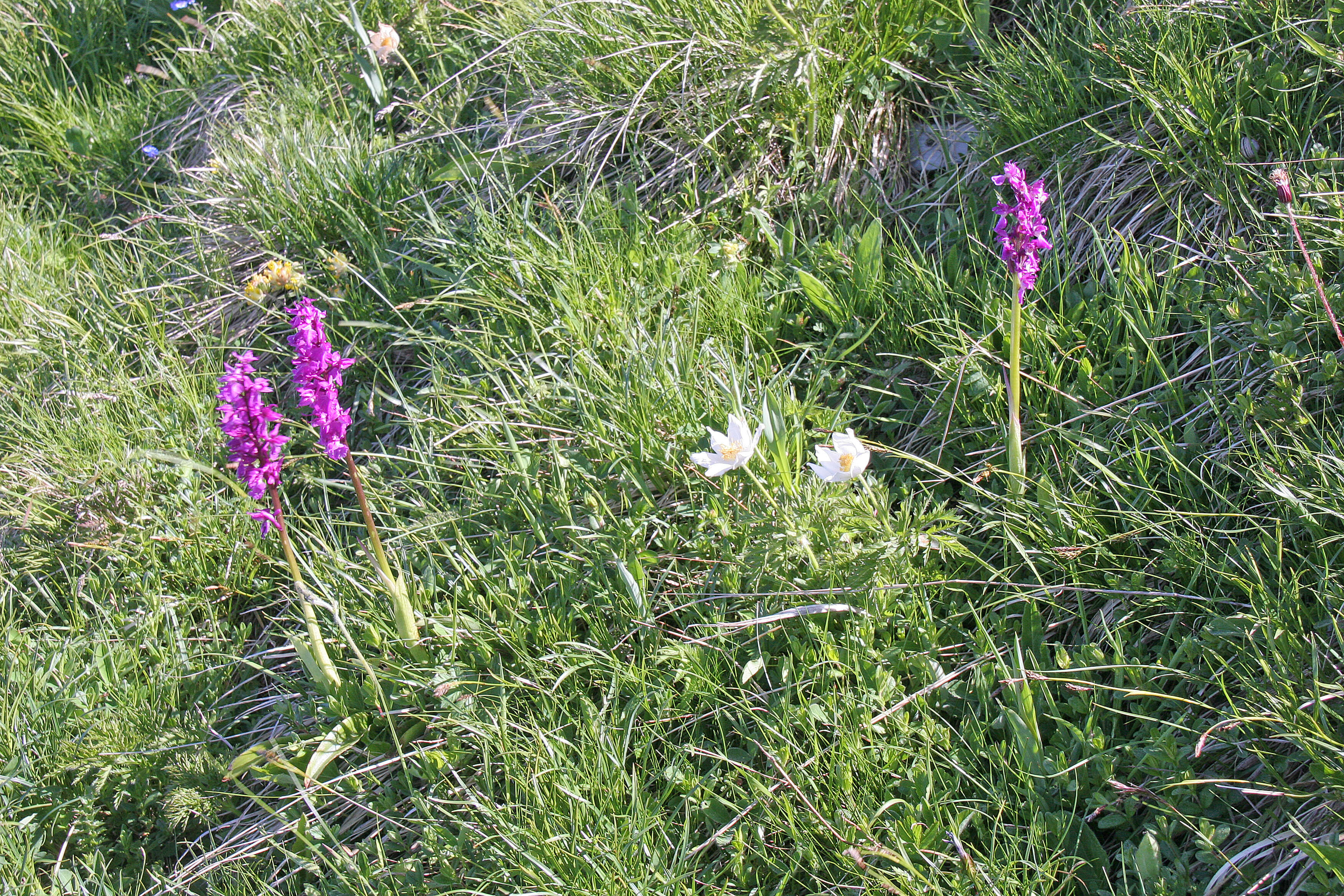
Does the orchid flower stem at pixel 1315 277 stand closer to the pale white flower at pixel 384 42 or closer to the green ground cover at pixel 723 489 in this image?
the green ground cover at pixel 723 489

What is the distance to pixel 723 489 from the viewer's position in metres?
2.12

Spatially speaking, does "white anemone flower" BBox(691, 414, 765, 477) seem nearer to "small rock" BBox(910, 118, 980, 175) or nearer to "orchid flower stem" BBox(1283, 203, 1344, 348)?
"orchid flower stem" BBox(1283, 203, 1344, 348)

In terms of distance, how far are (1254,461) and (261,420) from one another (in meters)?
1.94

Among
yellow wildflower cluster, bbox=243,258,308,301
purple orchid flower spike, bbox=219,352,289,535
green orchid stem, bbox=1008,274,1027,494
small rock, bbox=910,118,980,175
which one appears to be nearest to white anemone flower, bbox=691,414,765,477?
green orchid stem, bbox=1008,274,1027,494

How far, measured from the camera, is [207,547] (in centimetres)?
247

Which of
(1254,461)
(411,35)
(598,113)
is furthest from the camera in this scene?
(411,35)

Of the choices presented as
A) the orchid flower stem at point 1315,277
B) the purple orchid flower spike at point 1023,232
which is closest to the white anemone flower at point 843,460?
the purple orchid flower spike at point 1023,232

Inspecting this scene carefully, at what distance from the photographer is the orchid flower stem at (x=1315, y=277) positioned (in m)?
1.76

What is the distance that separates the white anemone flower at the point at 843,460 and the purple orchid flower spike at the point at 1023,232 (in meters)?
0.40

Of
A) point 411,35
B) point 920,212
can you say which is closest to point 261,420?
point 920,212

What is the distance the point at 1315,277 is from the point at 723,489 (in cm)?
121

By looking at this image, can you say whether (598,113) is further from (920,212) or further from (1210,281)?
(1210,281)

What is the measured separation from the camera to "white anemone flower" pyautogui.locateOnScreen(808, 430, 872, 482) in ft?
6.17

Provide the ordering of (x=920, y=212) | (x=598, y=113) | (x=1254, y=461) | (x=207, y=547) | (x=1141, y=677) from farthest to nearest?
1. (x=598, y=113)
2. (x=920, y=212)
3. (x=207, y=547)
4. (x=1254, y=461)
5. (x=1141, y=677)
